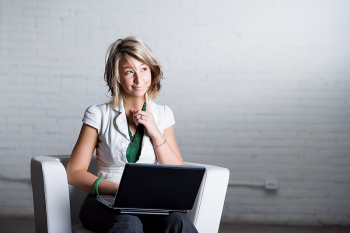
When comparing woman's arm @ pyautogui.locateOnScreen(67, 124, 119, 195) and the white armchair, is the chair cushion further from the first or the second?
woman's arm @ pyautogui.locateOnScreen(67, 124, 119, 195)

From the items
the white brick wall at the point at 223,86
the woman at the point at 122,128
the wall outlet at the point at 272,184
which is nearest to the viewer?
the woman at the point at 122,128

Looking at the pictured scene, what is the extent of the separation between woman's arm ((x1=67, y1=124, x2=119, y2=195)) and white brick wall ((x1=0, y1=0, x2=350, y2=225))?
163 cm

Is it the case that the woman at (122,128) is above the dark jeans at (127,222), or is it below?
above

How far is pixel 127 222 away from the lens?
1267 mm

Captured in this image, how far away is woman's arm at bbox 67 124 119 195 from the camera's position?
151cm

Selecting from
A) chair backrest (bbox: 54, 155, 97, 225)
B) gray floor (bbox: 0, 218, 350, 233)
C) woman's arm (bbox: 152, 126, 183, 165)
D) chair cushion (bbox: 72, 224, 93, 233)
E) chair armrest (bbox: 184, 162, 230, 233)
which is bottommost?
gray floor (bbox: 0, 218, 350, 233)

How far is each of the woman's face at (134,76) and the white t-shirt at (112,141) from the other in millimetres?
121

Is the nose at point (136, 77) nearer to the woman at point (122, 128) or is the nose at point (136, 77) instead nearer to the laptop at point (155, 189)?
the woman at point (122, 128)

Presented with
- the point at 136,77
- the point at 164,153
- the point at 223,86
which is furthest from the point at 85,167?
the point at 223,86

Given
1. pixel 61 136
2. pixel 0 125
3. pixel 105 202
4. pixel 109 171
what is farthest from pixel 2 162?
pixel 105 202

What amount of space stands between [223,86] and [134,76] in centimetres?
174

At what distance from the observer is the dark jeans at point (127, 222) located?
4.14 feet

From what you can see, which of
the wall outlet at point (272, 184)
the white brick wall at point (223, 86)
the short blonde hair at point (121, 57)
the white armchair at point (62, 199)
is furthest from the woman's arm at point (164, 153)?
the wall outlet at point (272, 184)

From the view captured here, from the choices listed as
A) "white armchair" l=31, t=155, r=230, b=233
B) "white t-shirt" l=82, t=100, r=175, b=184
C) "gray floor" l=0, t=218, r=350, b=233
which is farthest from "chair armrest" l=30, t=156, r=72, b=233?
"gray floor" l=0, t=218, r=350, b=233
